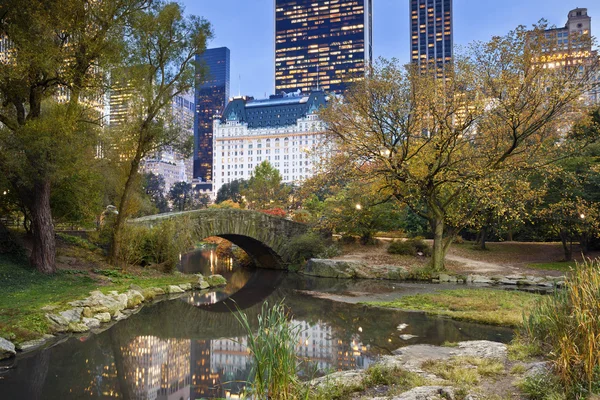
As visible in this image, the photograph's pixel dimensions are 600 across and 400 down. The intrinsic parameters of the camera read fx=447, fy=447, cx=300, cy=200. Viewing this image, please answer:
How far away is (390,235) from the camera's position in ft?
99.7

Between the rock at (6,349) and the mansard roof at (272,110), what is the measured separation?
117853mm

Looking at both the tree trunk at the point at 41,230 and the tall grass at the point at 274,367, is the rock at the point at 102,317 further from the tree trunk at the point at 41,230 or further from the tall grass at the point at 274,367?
the tall grass at the point at 274,367

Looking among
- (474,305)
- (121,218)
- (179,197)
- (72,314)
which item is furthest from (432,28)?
(72,314)

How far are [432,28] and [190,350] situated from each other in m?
170

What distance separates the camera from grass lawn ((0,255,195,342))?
820cm

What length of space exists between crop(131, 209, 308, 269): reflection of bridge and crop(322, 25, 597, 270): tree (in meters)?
6.44

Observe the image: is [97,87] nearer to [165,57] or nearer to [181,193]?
[165,57]

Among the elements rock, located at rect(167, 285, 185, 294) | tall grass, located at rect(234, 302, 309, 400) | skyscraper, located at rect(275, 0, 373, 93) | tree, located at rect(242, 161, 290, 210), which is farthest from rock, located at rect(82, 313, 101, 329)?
skyscraper, located at rect(275, 0, 373, 93)

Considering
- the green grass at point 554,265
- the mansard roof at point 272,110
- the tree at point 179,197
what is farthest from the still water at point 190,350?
the mansard roof at point 272,110

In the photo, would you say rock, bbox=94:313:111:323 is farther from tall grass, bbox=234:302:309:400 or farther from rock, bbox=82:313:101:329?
tall grass, bbox=234:302:309:400

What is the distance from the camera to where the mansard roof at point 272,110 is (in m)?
126

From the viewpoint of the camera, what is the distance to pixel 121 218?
53.1 ft

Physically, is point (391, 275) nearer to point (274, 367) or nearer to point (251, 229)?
point (251, 229)

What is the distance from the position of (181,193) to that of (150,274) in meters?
68.2
